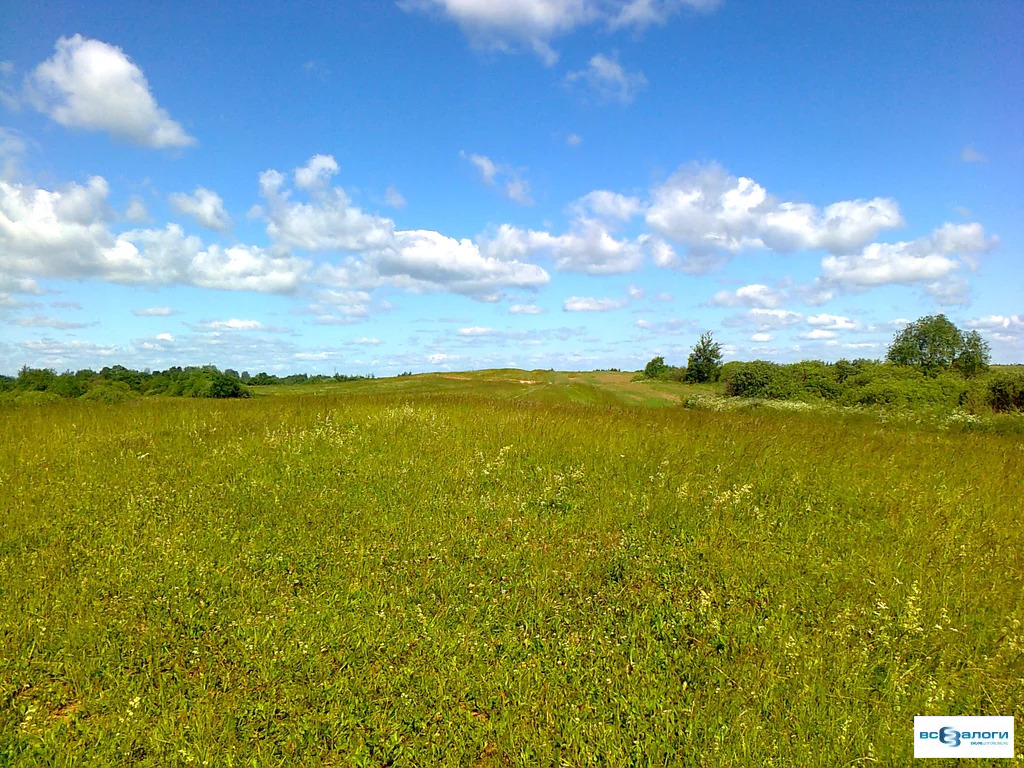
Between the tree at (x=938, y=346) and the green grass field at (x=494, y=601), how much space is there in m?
56.1

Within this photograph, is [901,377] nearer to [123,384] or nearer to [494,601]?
[494,601]

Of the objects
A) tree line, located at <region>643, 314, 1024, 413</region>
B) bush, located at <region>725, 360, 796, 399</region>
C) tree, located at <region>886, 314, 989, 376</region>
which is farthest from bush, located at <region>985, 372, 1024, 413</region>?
tree, located at <region>886, 314, 989, 376</region>

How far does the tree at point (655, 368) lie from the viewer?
6806 centimetres

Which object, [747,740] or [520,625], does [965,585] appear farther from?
[520,625]

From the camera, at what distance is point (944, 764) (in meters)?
3.77

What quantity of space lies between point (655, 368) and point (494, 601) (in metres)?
67.8

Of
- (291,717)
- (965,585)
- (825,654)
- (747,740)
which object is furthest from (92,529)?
(965,585)

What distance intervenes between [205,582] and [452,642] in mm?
3168

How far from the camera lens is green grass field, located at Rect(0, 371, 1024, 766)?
4094 millimetres

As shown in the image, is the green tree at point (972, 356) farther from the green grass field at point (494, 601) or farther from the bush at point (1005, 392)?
the green grass field at point (494, 601)

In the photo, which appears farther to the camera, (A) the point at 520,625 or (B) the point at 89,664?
(A) the point at 520,625

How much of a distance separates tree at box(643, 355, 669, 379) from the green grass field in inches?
2349

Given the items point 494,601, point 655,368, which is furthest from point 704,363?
point 494,601

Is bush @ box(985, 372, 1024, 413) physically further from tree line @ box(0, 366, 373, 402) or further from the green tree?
tree line @ box(0, 366, 373, 402)
